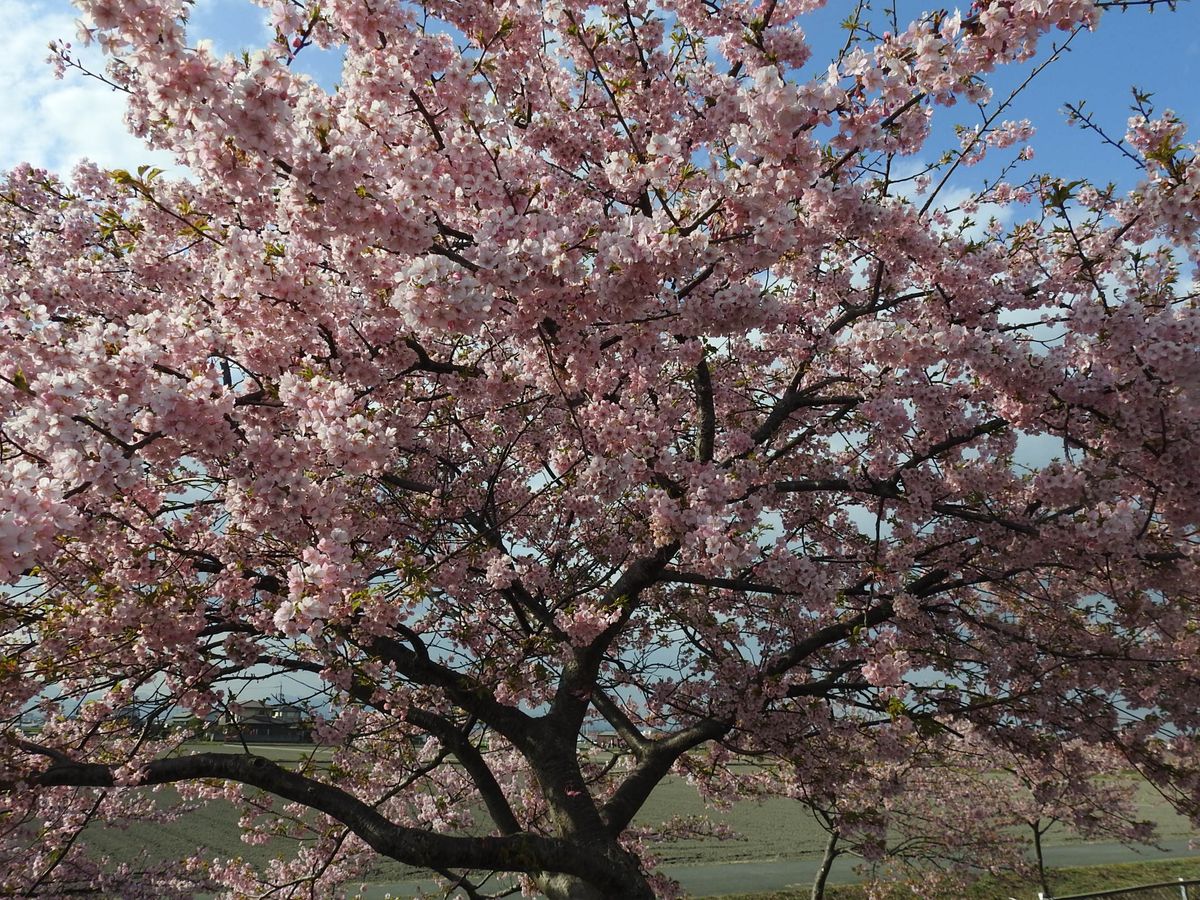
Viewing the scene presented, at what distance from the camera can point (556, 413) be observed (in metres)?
7.42

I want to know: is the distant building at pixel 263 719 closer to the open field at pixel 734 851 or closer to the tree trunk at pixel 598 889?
the tree trunk at pixel 598 889

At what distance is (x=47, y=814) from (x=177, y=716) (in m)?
3.64

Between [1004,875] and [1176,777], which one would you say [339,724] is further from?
[1004,875]

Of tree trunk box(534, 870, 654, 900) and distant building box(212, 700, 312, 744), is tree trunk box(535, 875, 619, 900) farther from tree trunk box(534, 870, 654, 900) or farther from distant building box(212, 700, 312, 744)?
distant building box(212, 700, 312, 744)

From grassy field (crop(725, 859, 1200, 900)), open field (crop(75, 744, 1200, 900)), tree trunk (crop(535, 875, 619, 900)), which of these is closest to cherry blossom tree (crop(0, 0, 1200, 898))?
tree trunk (crop(535, 875, 619, 900))

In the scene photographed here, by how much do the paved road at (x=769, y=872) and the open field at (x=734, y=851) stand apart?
2cm

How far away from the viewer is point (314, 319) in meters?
4.32

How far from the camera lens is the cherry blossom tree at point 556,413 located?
3.68 meters

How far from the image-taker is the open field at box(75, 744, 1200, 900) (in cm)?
1534

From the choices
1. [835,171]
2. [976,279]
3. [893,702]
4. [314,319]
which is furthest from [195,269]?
[893,702]

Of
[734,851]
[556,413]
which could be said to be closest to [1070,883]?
[734,851]

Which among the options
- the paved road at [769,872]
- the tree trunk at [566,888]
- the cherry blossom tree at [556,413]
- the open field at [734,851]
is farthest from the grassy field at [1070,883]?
the tree trunk at [566,888]

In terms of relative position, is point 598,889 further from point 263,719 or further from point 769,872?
point 769,872

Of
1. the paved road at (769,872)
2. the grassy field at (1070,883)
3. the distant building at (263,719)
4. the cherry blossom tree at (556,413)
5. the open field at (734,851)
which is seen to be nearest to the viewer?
the cherry blossom tree at (556,413)
